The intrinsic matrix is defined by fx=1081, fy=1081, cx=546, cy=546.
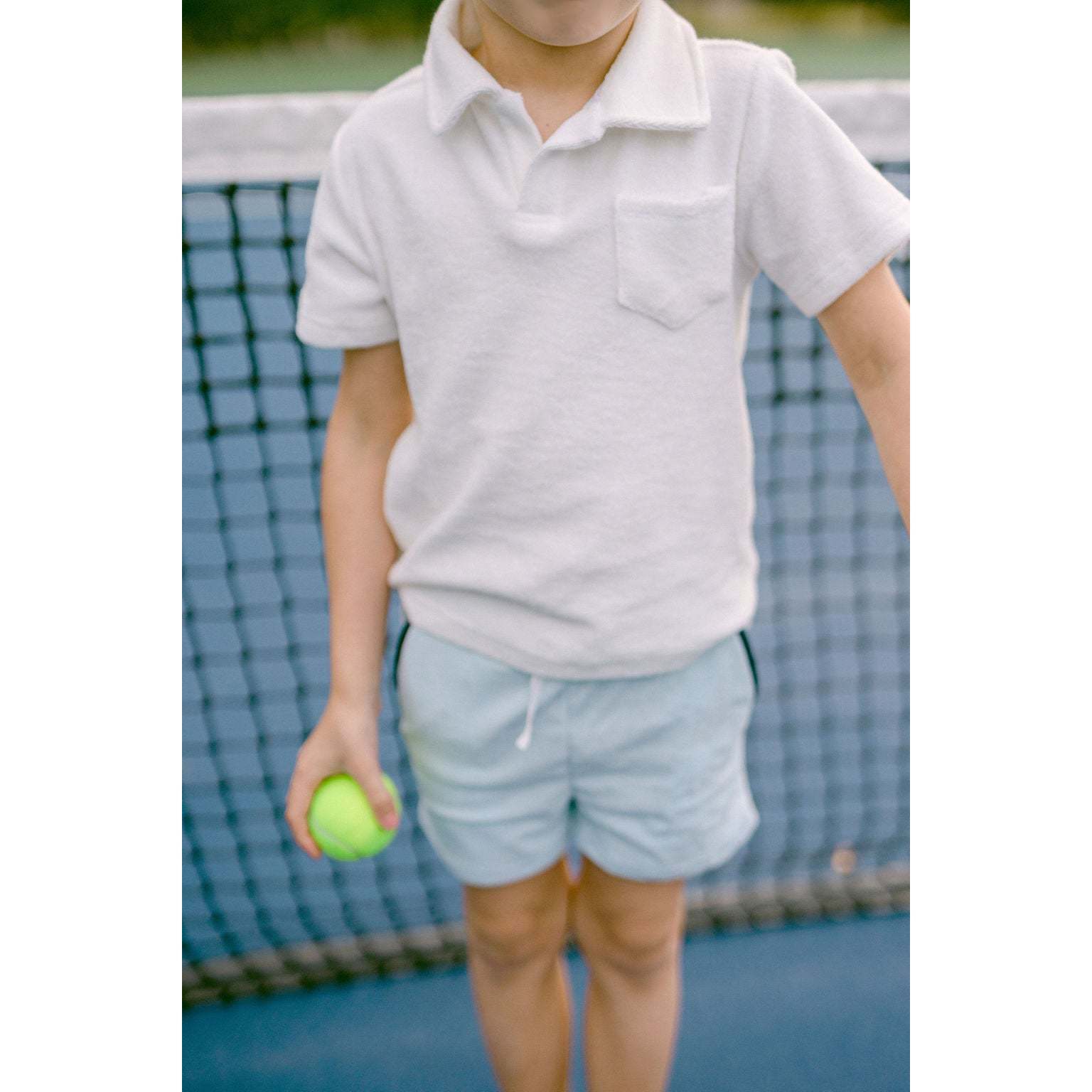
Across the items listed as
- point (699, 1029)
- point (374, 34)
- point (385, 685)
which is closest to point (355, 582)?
point (699, 1029)

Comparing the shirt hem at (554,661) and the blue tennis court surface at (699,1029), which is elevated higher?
the shirt hem at (554,661)

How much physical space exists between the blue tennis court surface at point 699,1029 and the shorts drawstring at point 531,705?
0.53 meters

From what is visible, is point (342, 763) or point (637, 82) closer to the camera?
point (637, 82)

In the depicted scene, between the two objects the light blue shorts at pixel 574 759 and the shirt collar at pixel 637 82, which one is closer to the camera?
the shirt collar at pixel 637 82

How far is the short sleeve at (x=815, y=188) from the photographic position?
0.54 metres

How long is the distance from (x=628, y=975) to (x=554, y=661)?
31 centimetres

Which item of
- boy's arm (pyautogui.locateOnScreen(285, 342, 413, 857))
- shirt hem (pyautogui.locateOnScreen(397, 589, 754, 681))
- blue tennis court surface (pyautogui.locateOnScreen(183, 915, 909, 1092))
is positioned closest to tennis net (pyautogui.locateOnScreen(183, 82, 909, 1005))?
blue tennis court surface (pyautogui.locateOnScreen(183, 915, 909, 1092))

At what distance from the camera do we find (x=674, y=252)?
0.58m

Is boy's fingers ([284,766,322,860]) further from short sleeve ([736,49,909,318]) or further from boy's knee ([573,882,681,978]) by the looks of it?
short sleeve ([736,49,909,318])

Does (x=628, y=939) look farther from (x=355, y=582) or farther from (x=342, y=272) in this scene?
(x=342, y=272)

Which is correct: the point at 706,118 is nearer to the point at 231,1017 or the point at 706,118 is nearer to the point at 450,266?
the point at 450,266

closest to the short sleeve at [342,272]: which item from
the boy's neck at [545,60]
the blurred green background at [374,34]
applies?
the boy's neck at [545,60]

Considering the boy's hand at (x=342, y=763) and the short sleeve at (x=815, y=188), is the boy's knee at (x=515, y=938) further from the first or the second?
the short sleeve at (x=815, y=188)
